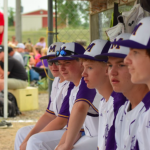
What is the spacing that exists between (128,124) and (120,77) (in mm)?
259

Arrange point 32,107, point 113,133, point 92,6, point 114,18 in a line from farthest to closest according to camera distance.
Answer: point 32,107
point 92,6
point 114,18
point 113,133

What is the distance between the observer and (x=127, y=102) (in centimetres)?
184

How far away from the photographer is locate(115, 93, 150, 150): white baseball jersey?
1.65 metres

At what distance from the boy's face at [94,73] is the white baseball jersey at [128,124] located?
36 centimetres

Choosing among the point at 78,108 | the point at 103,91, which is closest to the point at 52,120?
the point at 78,108

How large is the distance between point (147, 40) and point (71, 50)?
141 centimetres

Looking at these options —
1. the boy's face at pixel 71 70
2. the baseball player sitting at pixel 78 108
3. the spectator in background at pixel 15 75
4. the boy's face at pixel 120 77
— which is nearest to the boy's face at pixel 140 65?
the boy's face at pixel 120 77

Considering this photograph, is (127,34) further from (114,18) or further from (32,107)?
(32,107)

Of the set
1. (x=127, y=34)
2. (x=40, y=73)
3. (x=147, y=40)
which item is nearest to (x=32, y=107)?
(x=40, y=73)

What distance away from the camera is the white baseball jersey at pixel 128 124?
5.42 feet

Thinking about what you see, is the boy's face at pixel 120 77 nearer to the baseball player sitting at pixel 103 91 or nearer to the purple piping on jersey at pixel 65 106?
the baseball player sitting at pixel 103 91

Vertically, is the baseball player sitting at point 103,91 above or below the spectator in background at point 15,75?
above

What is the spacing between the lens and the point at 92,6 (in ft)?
13.0

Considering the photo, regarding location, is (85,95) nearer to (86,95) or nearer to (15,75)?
(86,95)
